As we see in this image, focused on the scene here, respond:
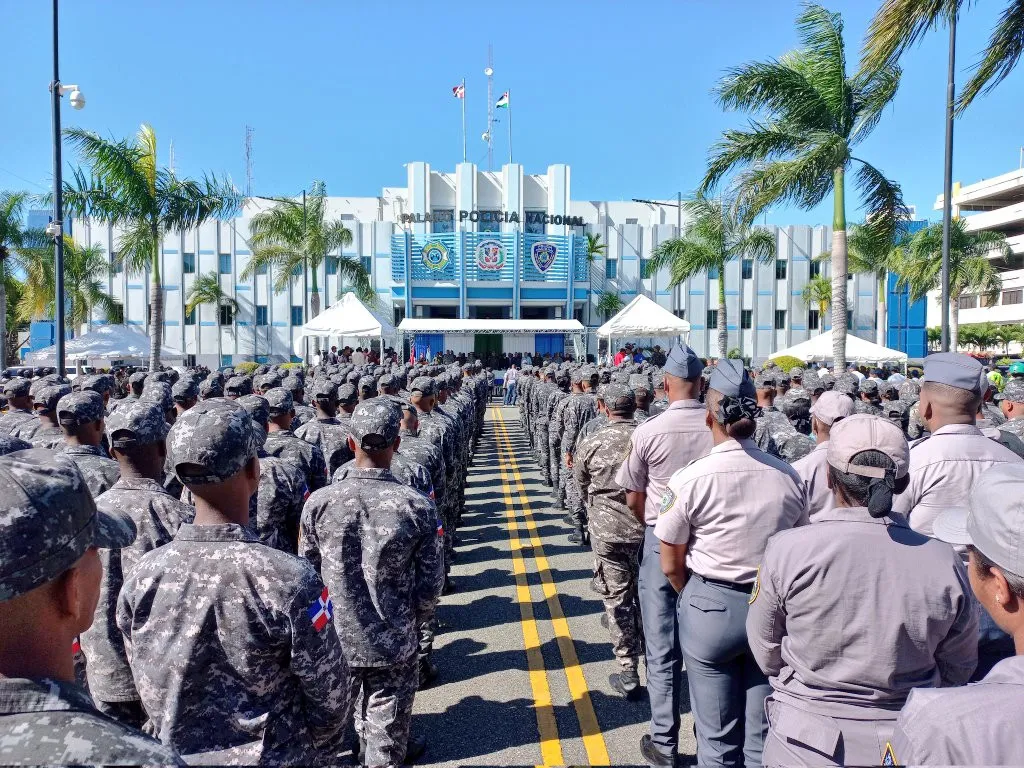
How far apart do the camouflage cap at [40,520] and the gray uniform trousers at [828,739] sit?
232 cm

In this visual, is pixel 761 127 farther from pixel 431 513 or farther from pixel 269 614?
pixel 269 614

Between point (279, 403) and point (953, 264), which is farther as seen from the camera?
point (953, 264)

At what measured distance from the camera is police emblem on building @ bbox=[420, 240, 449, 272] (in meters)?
41.0

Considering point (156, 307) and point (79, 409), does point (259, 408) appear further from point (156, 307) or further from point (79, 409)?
point (156, 307)

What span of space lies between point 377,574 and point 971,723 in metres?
2.61

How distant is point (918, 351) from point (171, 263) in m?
49.0

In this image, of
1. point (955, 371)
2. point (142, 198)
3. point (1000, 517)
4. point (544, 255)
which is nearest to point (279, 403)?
point (955, 371)

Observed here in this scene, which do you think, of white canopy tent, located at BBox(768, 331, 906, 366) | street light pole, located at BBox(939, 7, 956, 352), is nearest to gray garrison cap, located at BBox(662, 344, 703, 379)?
street light pole, located at BBox(939, 7, 956, 352)

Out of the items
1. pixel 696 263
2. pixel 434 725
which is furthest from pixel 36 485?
pixel 696 263

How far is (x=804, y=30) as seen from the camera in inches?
564

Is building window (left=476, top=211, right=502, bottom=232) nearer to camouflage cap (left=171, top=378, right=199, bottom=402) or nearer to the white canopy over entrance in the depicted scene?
the white canopy over entrance

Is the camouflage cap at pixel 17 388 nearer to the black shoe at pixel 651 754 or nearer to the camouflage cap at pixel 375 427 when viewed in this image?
the camouflage cap at pixel 375 427

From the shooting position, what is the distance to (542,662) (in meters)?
5.23

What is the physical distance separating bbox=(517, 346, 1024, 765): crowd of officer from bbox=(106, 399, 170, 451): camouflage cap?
254 centimetres
